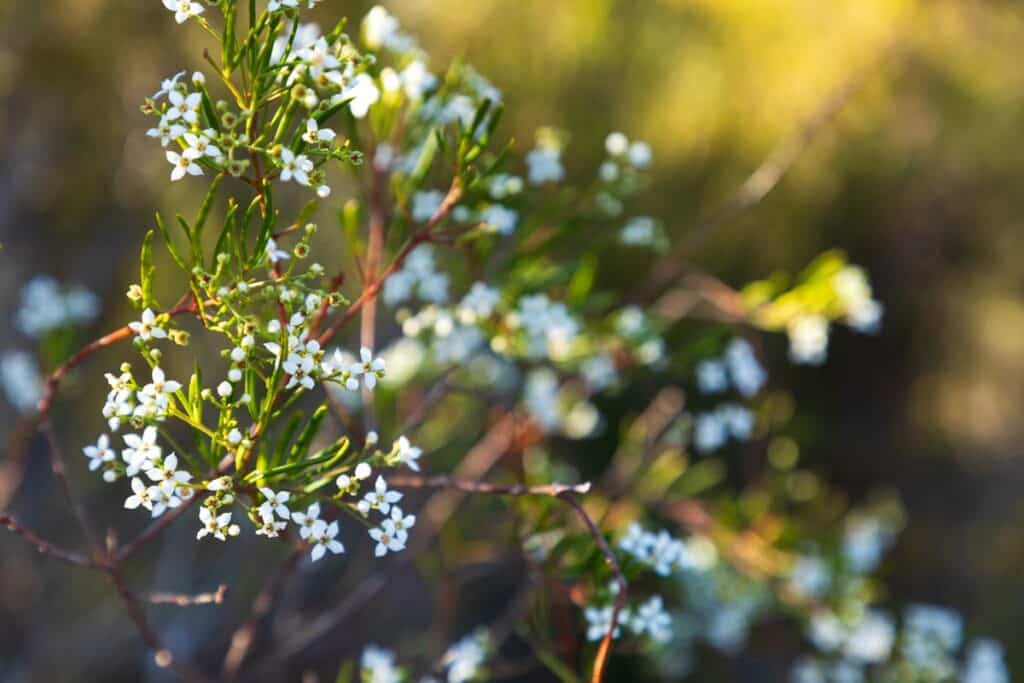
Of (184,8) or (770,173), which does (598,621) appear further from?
(770,173)

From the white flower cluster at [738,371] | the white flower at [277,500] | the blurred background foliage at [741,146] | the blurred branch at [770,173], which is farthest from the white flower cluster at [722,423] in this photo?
the white flower at [277,500]

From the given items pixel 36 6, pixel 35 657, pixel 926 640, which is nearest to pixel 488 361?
pixel 926 640

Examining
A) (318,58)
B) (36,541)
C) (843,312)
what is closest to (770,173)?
(843,312)

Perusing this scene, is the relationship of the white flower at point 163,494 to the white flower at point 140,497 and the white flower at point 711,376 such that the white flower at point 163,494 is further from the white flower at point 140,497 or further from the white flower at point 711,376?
the white flower at point 711,376

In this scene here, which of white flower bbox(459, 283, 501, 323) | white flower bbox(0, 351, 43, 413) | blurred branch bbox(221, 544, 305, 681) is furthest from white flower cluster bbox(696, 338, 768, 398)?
white flower bbox(0, 351, 43, 413)

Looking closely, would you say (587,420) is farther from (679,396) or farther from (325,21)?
(325,21)

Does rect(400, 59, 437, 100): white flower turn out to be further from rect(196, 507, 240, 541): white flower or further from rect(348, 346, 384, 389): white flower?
rect(196, 507, 240, 541): white flower
